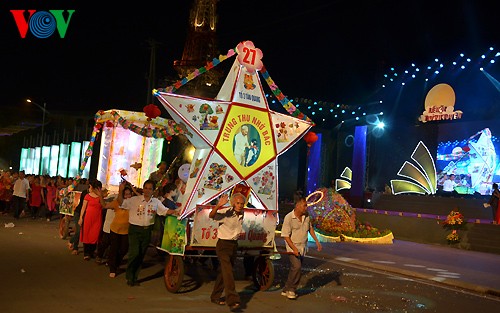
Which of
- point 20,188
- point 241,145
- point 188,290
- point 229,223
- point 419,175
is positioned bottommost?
point 188,290

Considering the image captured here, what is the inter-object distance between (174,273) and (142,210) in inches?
47.7

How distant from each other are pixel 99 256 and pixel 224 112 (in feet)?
14.4

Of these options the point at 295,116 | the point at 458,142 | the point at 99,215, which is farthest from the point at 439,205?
the point at 99,215

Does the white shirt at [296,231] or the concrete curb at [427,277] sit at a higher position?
the white shirt at [296,231]

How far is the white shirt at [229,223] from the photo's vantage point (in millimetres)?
7477

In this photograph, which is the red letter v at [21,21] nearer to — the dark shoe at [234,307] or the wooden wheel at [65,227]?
the wooden wheel at [65,227]

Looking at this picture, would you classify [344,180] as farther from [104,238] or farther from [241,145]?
[241,145]

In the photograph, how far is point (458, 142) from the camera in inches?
1131

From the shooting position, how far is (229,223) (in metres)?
7.51

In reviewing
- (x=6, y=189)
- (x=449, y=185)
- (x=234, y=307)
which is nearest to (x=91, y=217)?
(x=234, y=307)

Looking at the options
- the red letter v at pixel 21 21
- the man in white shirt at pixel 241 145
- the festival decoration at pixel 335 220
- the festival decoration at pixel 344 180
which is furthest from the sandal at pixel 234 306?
the festival decoration at pixel 344 180

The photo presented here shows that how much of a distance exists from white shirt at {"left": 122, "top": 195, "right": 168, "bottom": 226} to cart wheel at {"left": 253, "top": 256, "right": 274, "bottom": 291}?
1.95m

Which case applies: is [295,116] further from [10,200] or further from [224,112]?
[10,200]

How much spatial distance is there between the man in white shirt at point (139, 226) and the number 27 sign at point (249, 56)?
279 centimetres
